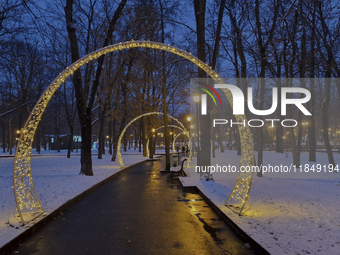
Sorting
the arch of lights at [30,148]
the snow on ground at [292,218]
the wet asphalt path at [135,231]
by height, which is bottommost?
the wet asphalt path at [135,231]

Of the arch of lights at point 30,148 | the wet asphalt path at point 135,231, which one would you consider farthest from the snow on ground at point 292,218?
the arch of lights at point 30,148

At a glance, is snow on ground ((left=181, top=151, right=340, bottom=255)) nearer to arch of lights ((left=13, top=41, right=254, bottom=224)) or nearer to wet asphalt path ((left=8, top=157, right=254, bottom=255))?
wet asphalt path ((left=8, top=157, right=254, bottom=255))

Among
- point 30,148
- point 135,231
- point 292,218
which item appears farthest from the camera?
point 30,148

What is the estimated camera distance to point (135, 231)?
6.67 meters

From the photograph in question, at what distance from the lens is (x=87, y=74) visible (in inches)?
975

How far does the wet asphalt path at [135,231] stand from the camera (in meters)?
5.56

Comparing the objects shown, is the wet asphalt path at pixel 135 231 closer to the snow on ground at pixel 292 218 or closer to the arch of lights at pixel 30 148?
the snow on ground at pixel 292 218

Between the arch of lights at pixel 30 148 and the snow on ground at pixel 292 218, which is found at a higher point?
the arch of lights at pixel 30 148

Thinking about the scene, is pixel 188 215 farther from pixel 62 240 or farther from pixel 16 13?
pixel 16 13

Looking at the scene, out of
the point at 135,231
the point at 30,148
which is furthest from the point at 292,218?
the point at 30,148

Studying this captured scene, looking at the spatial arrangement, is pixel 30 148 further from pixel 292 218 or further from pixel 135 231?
pixel 292 218

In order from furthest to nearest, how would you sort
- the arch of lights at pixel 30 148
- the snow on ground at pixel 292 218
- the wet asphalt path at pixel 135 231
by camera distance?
the arch of lights at pixel 30 148
the wet asphalt path at pixel 135 231
the snow on ground at pixel 292 218

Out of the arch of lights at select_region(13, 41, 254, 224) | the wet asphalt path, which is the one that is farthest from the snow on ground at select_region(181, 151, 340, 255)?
the arch of lights at select_region(13, 41, 254, 224)

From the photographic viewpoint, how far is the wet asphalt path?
556 centimetres
